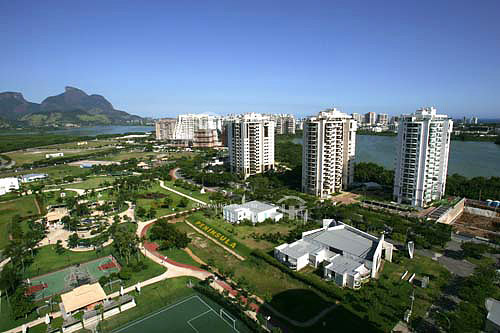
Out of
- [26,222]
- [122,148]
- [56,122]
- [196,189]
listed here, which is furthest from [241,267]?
[56,122]

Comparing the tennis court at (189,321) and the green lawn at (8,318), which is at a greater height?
the tennis court at (189,321)

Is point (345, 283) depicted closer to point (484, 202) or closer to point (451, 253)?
point (451, 253)

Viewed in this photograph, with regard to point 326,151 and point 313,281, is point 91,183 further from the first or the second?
point 313,281

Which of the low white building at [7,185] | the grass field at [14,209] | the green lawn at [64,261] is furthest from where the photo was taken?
the low white building at [7,185]

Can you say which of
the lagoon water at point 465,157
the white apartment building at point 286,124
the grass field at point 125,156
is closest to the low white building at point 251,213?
the lagoon water at point 465,157

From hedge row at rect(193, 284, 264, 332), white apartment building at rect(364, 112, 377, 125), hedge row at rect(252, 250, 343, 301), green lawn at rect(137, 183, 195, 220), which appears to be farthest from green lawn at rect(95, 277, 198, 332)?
white apartment building at rect(364, 112, 377, 125)

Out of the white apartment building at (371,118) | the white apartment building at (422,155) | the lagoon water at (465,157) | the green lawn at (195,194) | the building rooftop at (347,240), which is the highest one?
the white apartment building at (371,118)

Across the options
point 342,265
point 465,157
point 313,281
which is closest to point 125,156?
point 313,281

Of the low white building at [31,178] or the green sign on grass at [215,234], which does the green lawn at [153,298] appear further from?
the low white building at [31,178]
